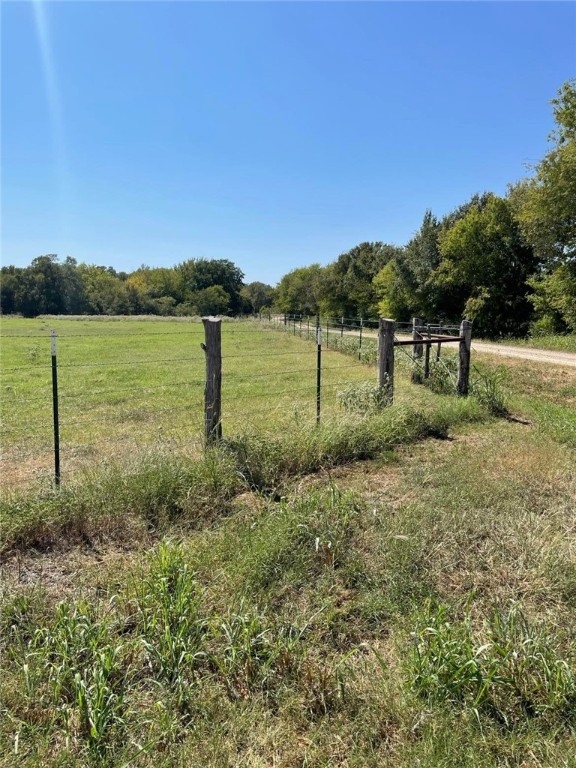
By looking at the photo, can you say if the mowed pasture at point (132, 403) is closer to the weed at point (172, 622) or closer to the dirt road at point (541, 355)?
the weed at point (172, 622)

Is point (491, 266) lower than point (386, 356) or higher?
higher

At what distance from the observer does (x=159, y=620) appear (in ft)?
8.12

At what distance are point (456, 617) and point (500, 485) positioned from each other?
6.47ft

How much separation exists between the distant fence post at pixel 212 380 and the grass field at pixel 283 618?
0.83 feet

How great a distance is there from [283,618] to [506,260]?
27899mm

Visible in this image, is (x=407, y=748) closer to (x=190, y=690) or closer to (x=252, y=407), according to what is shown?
(x=190, y=690)

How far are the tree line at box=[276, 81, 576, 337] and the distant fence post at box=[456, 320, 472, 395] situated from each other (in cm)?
1458

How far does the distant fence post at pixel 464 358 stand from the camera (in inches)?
316

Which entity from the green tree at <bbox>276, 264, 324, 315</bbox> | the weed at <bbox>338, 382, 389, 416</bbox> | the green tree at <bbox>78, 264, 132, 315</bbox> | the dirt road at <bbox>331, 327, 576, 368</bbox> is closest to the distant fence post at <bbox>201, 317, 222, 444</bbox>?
the weed at <bbox>338, 382, 389, 416</bbox>

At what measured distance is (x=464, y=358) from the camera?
8070mm

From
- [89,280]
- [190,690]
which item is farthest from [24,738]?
[89,280]

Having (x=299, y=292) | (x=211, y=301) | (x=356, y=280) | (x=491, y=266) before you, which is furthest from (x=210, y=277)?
(x=491, y=266)

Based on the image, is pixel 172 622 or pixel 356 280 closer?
pixel 172 622

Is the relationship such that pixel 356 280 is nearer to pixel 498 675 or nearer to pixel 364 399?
pixel 364 399
